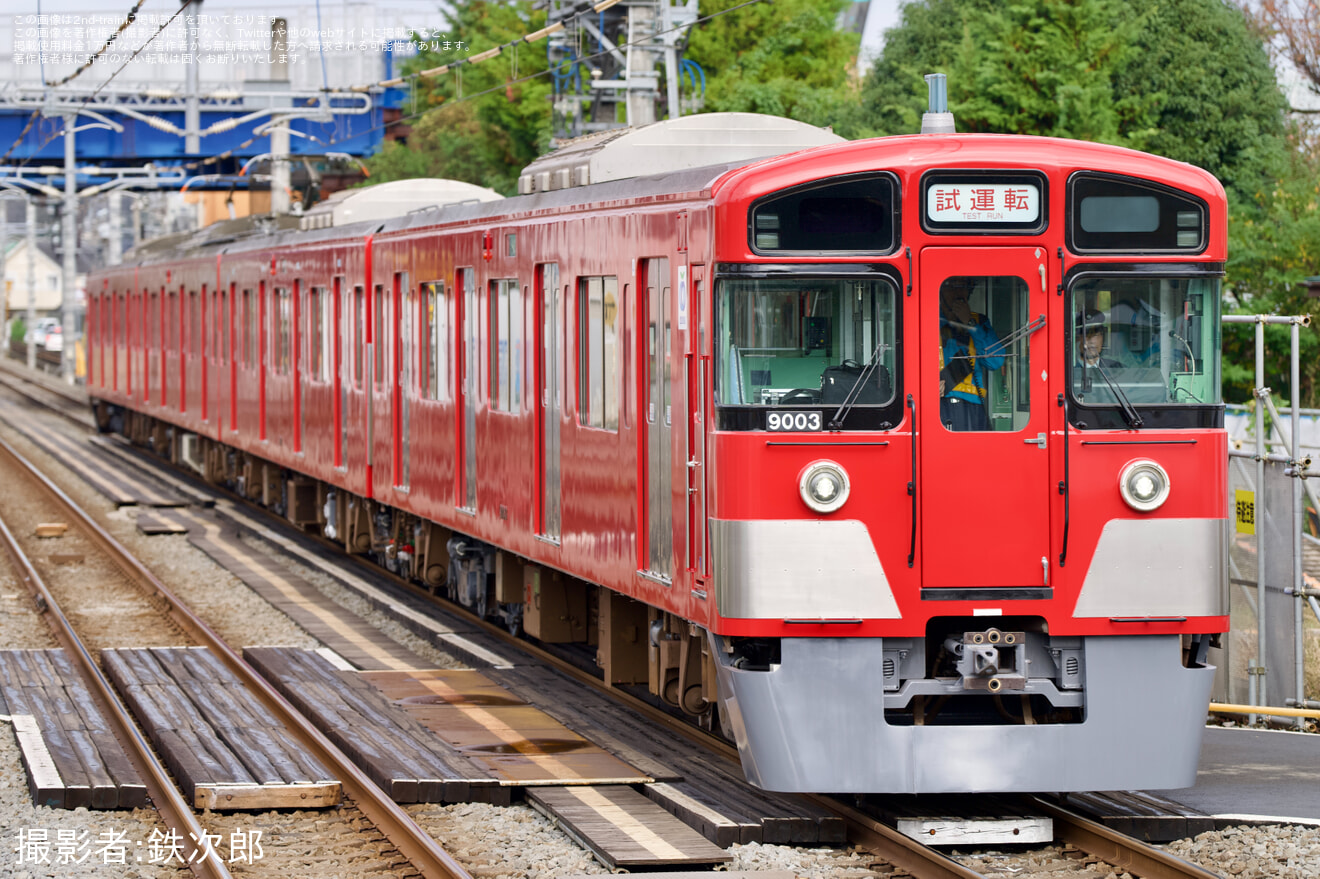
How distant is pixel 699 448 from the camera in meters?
8.66

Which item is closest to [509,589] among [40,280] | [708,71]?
[708,71]

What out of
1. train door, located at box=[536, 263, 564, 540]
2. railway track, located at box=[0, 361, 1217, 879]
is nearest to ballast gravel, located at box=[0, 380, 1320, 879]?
railway track, located at box=[0, 361, 1217, 879]

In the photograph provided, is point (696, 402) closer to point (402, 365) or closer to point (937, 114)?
point (937, 114)

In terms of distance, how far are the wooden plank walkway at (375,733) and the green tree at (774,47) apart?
84.2 ft

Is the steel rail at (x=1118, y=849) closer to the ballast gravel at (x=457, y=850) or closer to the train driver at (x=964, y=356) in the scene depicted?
the ballast gravel at (x=457, y=850)

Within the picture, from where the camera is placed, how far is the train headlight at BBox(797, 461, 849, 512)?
26.8 ft

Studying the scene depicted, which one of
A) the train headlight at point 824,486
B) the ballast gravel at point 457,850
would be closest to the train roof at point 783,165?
the train headlight at point 824,486

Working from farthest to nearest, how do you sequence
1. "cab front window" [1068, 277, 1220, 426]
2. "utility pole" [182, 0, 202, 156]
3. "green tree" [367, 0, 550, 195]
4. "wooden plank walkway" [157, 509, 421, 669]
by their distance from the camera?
1. "green tree" [367, 0, 550, 195]
2. "utility pole" [182, 0, 202, 156]
3. "wooden plank walkway" [157, 509, 421, 669]
4. "cab front window" [1068, 277, 1220, 426]

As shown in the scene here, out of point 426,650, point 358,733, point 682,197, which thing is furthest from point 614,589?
point 426,650

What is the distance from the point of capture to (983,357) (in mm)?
8297

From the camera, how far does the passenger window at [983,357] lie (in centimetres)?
827

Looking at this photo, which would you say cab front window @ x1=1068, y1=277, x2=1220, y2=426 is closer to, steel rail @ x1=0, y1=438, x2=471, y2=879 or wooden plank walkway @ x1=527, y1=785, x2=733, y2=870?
wooden plank walkway @ x1=527, y1=785, x2=733, y2=870

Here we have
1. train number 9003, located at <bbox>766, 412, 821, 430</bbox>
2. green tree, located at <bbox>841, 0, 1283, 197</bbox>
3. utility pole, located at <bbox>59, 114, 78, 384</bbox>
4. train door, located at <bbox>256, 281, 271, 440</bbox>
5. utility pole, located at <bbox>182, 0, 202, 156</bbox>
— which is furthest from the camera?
utility pole, located at <bbox>59, 114, 78, 384</bbox>

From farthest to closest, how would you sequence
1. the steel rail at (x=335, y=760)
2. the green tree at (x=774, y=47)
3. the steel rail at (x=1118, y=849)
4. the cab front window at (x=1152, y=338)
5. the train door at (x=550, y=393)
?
the green tree at (x=774, y=47), the train door at (x=550, y=393), the cab front window at (x=1152, y=338), the steel rail at (x=335, y=760), the steel rail at (x=1118, y=849)
